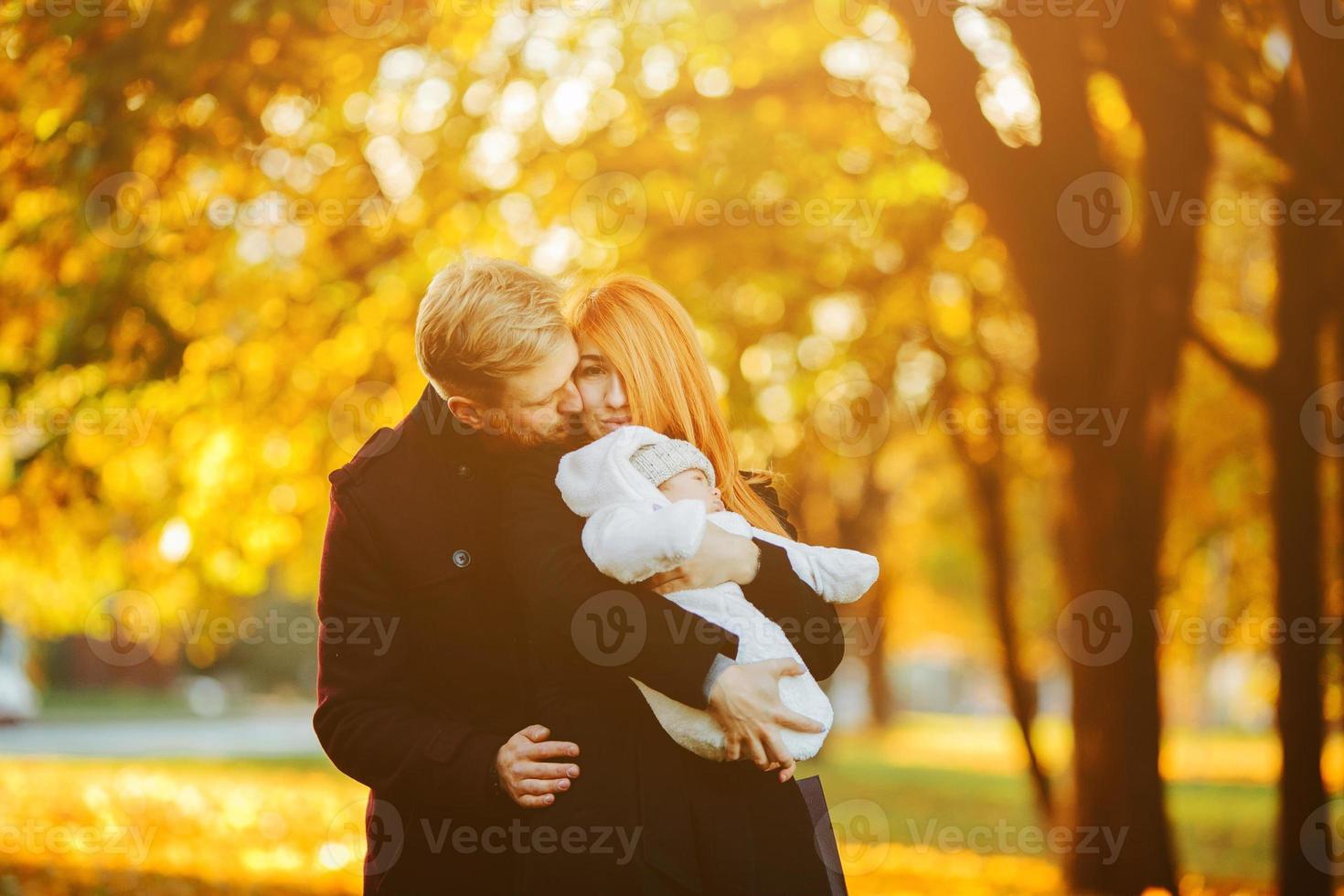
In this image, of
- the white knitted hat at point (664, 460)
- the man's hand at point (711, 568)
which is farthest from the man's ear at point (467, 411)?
the man's hand at point (711, 568)

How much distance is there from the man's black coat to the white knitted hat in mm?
275

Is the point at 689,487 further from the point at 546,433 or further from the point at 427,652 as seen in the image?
the point at 427,652

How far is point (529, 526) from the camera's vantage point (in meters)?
3.06

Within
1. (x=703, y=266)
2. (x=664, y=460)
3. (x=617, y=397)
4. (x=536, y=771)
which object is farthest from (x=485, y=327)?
(x=703, y=266)

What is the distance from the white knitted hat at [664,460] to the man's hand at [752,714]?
444 millimetres

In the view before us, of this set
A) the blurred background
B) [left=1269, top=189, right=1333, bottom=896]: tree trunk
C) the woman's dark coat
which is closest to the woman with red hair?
the woman's dark coat

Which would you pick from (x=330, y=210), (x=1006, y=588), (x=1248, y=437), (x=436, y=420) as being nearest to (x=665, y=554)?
(x=436, y=420)

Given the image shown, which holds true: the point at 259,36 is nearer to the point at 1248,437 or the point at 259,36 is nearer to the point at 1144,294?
the point at 1144,294

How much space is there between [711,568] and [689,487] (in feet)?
0.70

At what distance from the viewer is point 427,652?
10.8 ft

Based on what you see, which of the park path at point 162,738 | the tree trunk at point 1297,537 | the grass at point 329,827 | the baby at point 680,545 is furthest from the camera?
the park path at point 162,738

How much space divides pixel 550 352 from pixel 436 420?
0.41 metres

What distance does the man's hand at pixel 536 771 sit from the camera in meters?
2.99

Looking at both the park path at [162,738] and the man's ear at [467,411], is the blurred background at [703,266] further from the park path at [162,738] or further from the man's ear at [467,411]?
the park path at [162,738]
